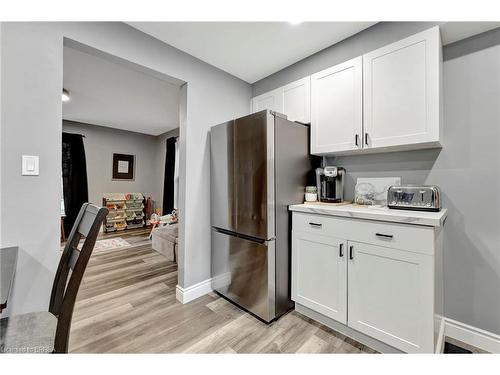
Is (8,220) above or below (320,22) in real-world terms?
below

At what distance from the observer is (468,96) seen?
5.30ft

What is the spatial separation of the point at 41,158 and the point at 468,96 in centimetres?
291

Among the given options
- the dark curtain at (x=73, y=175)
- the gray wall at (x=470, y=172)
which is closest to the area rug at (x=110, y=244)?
the dark curtain at (x=73, y=175)

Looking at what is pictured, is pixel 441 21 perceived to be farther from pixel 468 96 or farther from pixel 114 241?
pixel 114 241

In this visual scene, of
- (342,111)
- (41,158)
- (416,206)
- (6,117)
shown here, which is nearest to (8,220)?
(41,158)

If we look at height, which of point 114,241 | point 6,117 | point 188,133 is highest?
point 188,133

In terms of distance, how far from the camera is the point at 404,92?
5.25ft

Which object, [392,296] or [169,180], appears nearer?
[392,296]

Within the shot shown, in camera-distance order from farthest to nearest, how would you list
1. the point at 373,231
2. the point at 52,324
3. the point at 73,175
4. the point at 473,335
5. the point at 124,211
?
the point at 124,211 → the point at 73,175 → the point at 473,335 → the point at 373,231 → the point at 52,324

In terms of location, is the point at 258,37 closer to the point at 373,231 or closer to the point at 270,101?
the point at 270,101

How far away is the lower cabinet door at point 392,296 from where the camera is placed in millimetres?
1271

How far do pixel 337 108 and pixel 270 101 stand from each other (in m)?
0.83

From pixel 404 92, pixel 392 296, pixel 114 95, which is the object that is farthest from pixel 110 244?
pixel 404 92

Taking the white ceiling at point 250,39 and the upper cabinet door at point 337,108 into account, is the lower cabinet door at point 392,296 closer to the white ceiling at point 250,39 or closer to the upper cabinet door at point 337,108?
the upper cabinet door at point 337,108
